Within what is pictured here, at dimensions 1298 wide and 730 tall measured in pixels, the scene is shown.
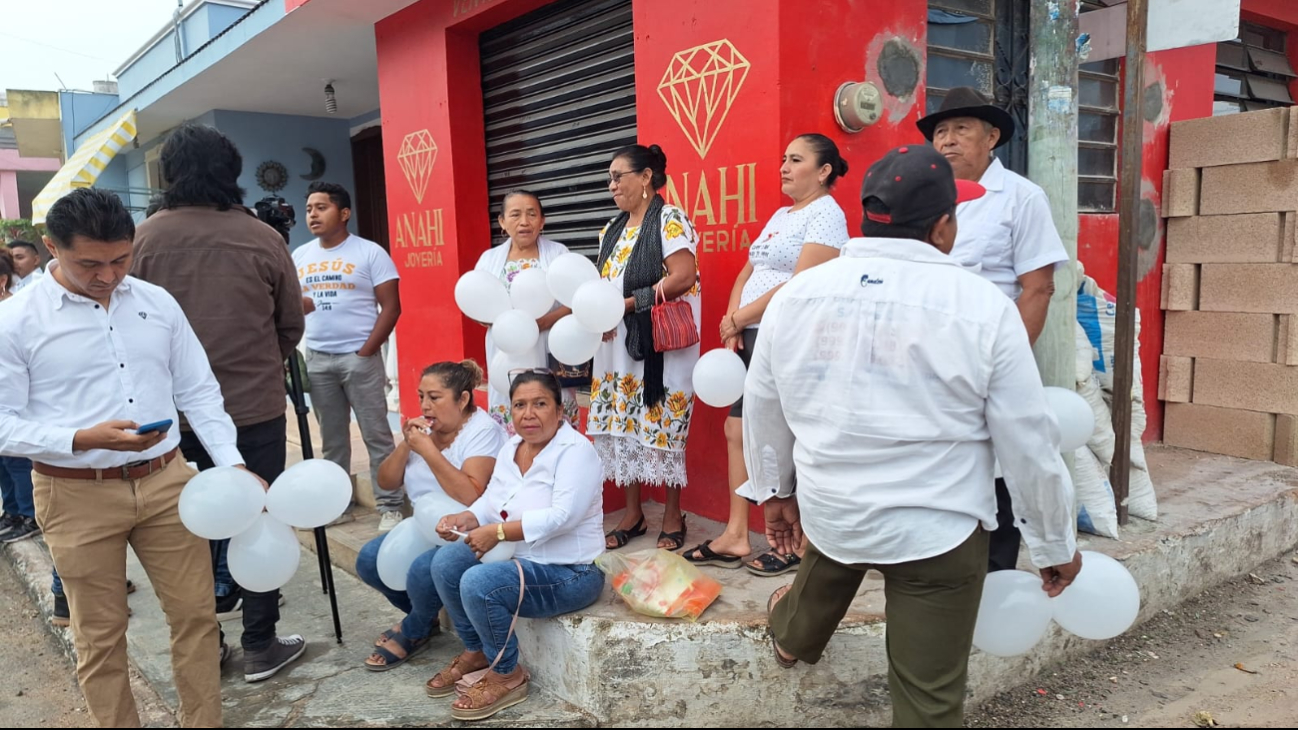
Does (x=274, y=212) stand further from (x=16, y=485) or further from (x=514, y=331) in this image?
(x=16, y=485)

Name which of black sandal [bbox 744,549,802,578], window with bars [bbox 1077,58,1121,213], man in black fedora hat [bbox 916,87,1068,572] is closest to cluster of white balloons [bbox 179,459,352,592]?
black sandal [bbox 744,549,802,578]

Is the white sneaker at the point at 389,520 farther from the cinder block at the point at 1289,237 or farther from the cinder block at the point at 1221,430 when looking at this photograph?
the cinder block at the point at 1289,237

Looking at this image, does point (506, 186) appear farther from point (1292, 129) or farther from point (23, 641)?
point (1292, 129)

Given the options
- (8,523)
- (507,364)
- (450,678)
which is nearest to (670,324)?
(507,364)

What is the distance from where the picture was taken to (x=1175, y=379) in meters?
4.96

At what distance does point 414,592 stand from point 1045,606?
2.06 m

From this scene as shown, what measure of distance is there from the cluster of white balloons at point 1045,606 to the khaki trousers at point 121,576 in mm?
2127

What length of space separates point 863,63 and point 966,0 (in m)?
0.88

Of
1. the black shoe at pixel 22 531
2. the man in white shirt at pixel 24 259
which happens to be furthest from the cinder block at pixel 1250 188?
the man in white shirt at pixel 24 259

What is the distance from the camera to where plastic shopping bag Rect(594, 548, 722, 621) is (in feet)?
9.03

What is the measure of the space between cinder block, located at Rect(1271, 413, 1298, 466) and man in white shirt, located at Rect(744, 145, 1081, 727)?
11.1ft

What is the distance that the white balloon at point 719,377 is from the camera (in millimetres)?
2988

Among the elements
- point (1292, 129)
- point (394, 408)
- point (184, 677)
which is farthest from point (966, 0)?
point (394, 408)

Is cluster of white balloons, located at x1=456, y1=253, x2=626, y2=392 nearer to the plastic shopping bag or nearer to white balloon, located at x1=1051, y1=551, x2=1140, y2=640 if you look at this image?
the plastic shopping bag
